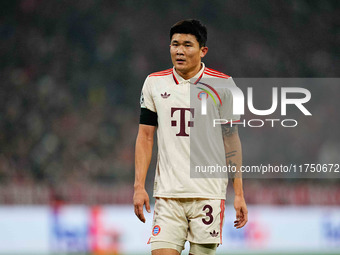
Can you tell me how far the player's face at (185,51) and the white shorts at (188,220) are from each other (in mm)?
778

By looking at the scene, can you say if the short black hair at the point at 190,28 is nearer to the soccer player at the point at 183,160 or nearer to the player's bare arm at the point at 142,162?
the soccer player at the point at 183,160

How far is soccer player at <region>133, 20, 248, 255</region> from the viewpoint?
12.2ft

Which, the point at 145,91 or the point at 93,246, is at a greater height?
the point at 145,91

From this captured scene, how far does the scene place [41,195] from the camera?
975 cm

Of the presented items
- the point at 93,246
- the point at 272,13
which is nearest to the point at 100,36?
the point at 272,13

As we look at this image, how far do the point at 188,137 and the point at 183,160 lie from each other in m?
0.14

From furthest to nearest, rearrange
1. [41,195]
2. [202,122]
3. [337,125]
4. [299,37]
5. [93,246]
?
[299,37]
[337,125]
[41,195]
[93,246]
[202,122]

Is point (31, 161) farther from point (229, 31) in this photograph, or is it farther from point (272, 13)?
point (272, 13)

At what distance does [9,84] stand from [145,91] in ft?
33.3

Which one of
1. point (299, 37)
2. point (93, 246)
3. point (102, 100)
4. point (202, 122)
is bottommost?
point (93, 246)

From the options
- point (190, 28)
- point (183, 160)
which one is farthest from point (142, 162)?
point (190, 28)

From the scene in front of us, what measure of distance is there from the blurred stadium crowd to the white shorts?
6.13 meters

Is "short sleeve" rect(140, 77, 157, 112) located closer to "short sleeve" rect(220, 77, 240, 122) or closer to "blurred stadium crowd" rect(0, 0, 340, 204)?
"short sleeve" rect(220, 77, 240, 122)

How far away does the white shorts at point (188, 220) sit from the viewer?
3693mm
